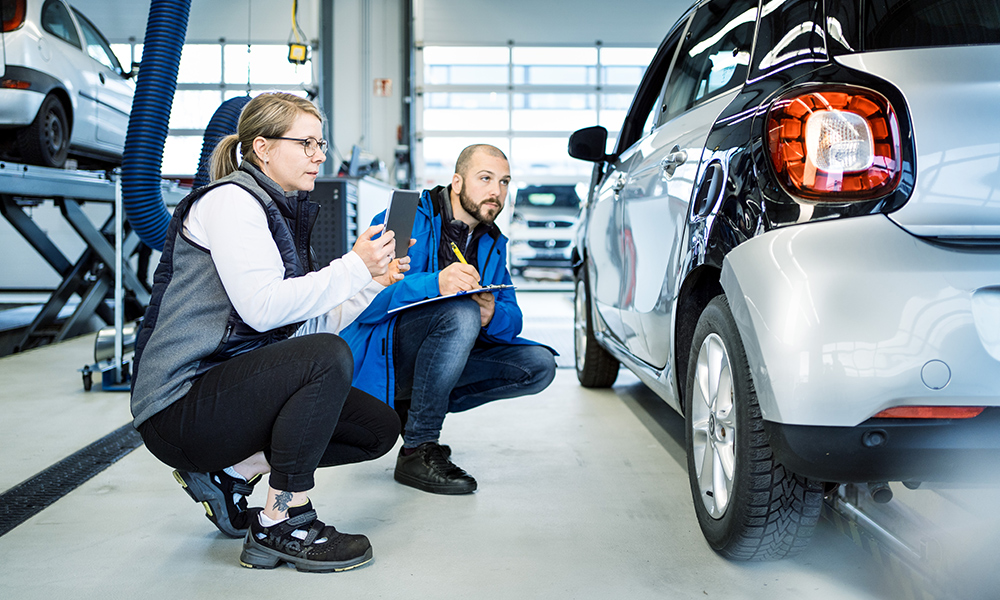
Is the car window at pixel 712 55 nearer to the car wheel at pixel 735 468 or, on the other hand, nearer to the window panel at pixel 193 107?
the car wheel at pixel 735 468

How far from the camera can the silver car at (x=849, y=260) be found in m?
1.33

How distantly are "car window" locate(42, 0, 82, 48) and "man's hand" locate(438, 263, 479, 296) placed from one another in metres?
4.71

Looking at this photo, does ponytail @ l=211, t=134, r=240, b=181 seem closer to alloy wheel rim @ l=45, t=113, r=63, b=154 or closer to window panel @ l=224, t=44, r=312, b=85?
alloy wheel rim @ l=45, t=113, r=63, b=154

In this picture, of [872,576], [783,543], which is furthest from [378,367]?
[872,576]

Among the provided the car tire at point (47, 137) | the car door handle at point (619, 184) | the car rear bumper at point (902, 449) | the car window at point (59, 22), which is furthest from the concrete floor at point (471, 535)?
the car window at point (59, 22)

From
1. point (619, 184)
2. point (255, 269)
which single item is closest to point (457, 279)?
point (255, 269)

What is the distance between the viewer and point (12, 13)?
5293mm

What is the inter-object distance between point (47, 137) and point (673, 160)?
4957 millimetres

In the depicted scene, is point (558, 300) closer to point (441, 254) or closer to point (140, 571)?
point (441, 254)

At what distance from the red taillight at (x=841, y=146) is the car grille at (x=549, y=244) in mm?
10089

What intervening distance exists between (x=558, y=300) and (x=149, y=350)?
7.65 meters

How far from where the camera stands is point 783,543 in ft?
5.75

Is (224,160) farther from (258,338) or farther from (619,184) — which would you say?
(619,184)

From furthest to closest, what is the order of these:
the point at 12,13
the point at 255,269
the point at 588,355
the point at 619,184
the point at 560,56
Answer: the point at 560,56, the point at 12,13, the point at 588,355, the point at 619,184, the point at 255,269
